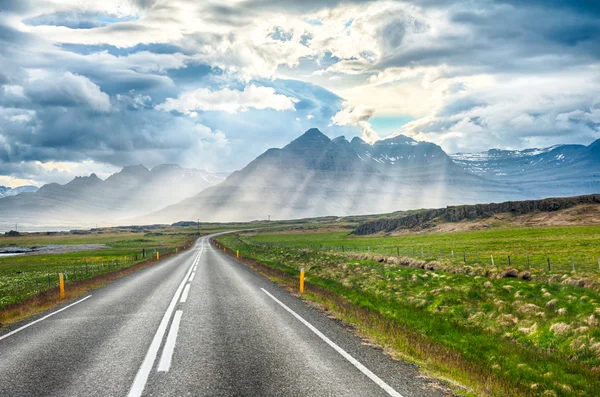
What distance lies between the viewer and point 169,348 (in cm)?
998

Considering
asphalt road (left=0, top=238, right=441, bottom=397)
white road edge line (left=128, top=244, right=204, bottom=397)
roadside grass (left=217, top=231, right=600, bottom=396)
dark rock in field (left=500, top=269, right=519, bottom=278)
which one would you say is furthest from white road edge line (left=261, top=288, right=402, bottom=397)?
dark rock in field (left=500, top=269, right=519, bottom=278)

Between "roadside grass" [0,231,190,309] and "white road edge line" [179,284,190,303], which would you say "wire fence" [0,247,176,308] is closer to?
"roadside grass" [0,231,190,309]

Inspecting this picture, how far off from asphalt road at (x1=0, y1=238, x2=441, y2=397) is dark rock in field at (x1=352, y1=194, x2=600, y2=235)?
8869 centimetres

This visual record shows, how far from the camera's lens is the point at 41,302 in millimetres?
18406

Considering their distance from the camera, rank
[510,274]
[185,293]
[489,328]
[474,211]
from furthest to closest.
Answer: [474,211], [510,274], [185,293], [489,328]

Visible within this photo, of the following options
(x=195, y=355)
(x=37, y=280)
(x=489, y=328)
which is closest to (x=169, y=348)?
(x=195, y=355)

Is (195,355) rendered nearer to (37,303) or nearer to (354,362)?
(354,362)

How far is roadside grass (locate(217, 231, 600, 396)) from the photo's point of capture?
8508 mm

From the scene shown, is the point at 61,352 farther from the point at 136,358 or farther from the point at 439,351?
the point at 439,351

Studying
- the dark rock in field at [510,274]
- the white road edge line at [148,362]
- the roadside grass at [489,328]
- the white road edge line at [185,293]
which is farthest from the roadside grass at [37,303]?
the dark rock in field at [510,274]

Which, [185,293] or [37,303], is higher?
[37,303]

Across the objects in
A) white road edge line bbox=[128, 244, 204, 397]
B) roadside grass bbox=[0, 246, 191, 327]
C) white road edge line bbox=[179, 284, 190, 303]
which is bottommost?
white road edge line bbox=[179, 284, 190, 303]

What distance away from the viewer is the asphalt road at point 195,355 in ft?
24.4

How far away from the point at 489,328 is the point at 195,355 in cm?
955
